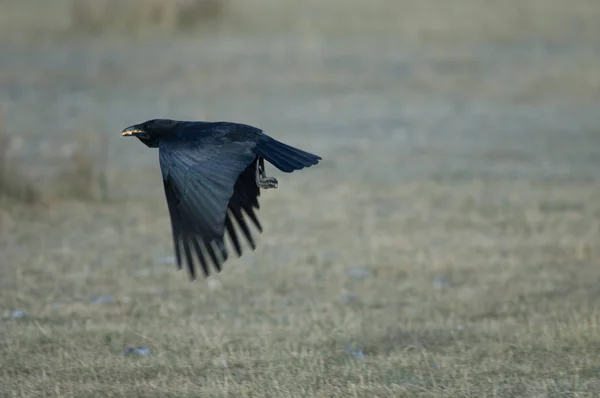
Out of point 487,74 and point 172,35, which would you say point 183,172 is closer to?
point 487,74

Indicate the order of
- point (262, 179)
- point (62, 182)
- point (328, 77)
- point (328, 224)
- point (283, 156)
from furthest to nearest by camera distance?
point (328, 77) < point (62, 182) < point (328, 224) < point (262, 179) < point (283, 156)

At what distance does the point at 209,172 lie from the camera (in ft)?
17.4

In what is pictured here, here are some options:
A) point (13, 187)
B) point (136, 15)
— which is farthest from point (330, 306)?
point (136, 15)

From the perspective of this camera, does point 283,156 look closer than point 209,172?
No

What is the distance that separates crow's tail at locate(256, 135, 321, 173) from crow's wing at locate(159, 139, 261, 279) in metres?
0.09

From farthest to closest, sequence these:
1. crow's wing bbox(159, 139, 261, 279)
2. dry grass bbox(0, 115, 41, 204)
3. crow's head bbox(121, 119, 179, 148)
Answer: dry grass bbox(0, 115, 41, 204) < crow's head bbox(121, 119, 179, 148) < crow's wing bbox(159, 139, 261, 279)

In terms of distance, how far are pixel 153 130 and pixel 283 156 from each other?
2.54 ft

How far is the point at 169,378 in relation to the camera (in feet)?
18.3

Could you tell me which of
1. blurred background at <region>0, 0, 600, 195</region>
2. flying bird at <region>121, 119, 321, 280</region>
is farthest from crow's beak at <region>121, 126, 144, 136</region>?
blurred background at <region>0, 0, 600, 195</region>

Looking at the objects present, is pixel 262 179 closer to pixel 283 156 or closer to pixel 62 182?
pixel 283 156

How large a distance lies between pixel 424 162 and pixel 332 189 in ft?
6.23

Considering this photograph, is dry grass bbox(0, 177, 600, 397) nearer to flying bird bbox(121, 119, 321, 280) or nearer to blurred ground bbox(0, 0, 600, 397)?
blurred ground bbox(0, 0, 600, 397)

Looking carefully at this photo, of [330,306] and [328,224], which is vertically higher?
[328,224]

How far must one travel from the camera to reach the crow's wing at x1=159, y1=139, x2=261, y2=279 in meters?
5.05
